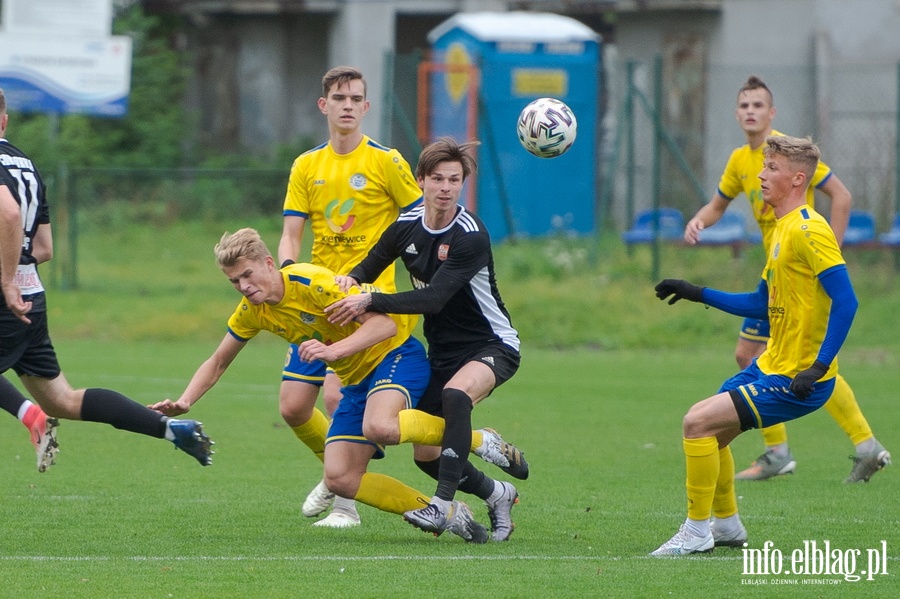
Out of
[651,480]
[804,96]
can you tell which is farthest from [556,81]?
[651,480]

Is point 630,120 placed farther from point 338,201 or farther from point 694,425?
point 694,425

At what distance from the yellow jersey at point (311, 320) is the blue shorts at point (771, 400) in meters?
1.62

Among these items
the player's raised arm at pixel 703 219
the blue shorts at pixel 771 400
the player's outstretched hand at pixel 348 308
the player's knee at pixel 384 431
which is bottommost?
the player's knee at pixel 384 431

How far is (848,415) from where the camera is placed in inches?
324

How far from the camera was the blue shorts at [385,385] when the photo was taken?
6379mm

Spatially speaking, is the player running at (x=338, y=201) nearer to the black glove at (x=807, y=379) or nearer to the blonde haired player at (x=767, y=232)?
the blonde haired player at (x=767, y=232)

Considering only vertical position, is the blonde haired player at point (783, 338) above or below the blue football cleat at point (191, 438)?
above

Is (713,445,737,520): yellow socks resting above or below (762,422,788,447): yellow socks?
above

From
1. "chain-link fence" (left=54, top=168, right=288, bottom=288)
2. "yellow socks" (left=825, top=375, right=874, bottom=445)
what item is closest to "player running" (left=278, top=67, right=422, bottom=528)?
"yellow socks" (left=825, top=375, right=874, bottom=445)

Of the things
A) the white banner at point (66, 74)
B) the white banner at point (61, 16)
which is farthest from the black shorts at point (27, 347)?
the white banner at point (61, 16)

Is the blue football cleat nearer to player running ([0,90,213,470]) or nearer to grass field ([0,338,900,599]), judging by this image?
player running ([0,90,213,470])

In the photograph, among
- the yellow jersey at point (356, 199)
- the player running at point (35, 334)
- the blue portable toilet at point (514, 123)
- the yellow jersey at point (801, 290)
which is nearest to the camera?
the yellow jersey at point (801, 290)

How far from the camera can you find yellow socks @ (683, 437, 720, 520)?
19.6ft

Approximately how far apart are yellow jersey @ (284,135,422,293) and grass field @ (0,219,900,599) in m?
1.43
